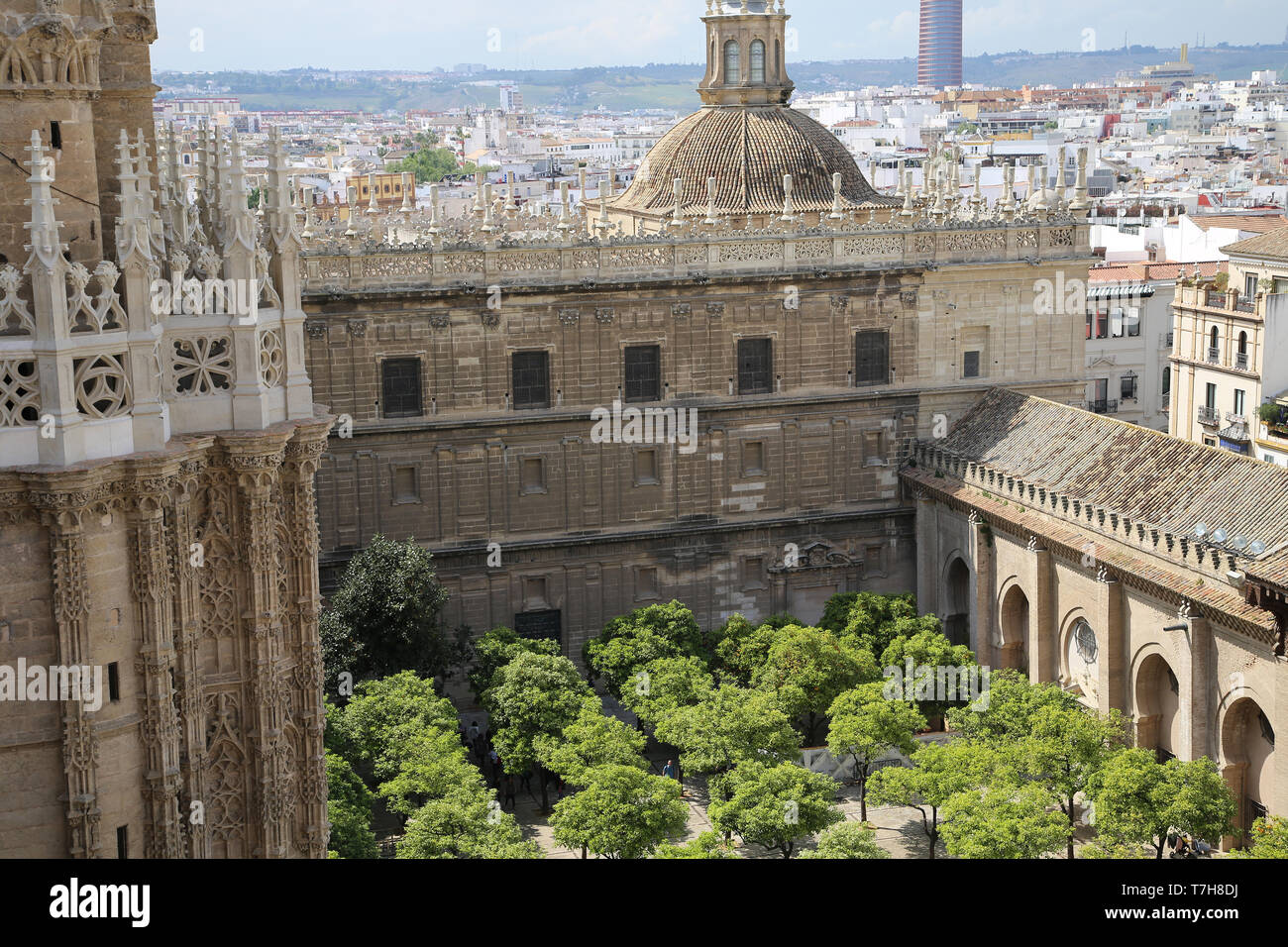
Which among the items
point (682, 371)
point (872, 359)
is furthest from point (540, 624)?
point (872, 359)

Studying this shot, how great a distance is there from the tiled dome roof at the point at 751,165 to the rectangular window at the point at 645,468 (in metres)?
8.09

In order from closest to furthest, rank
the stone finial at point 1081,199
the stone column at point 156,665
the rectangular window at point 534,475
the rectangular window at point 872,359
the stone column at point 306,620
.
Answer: the stone column at point 156,665 → the stone column at point 306,620 → the rectangular window at point 534,475 → the rectangular window at point 872,359 → the stone finial at point 1081,199

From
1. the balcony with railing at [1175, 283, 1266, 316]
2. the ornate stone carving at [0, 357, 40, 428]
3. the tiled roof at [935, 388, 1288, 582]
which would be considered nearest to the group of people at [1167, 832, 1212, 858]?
the tiled roof at [935, 388, 1288, 582]

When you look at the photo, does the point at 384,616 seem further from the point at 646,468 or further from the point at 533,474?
the point at 646,468

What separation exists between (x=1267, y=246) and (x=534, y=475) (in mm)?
34098

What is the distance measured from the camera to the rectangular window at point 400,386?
47.2 m

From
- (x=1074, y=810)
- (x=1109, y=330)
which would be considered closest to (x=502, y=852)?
(x=1074, y=810)

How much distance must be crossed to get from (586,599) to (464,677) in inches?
166

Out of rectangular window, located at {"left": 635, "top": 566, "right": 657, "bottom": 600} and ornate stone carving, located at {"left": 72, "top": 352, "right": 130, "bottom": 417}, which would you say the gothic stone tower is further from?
rectangular window, located at {"left": 635, "top": 566, "right": 657, "bottom": 600}

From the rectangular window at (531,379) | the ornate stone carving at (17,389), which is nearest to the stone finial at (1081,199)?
the rectangular window at (531,379)

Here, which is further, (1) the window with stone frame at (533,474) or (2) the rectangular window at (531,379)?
(1) the window with stone frame at (533,474)

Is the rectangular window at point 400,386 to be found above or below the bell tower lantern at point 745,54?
below

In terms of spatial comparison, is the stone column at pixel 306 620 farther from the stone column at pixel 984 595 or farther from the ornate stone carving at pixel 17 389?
the stone column at pixel 984 595

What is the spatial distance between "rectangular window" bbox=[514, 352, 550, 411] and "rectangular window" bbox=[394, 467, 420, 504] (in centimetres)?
347
